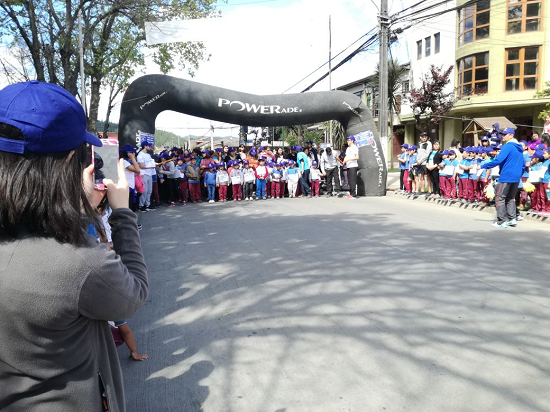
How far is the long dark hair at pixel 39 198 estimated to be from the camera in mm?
1352

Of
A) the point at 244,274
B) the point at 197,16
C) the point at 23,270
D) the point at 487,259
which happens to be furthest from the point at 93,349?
the point at 197,16

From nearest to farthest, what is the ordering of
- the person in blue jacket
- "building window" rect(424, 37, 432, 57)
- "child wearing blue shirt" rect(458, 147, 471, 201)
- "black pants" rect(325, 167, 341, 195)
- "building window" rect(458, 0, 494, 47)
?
the person in blue jacket
"child wearing blue shirt" rect(458, 147, 471, 201)
"black pants" rect(325, 167, 341, 195)
"building window" rect(458, 0, 494, 47)
"building window" rect(424, 37, 432, 57)

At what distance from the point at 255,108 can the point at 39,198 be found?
1356cm

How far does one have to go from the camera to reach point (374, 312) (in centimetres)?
448

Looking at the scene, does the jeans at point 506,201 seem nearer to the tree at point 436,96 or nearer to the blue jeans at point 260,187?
the blue jeans at point 260,187

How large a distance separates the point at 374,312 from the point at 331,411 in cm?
169

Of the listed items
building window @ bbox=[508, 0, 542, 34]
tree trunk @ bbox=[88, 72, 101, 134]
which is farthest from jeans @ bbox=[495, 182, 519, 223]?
building window @ bbox=[508, 0, 542, 34]

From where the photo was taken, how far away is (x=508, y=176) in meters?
8.91

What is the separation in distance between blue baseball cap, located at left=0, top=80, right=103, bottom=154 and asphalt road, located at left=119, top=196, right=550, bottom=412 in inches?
86.5

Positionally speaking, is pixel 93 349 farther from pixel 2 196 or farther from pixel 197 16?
pixel 197 16

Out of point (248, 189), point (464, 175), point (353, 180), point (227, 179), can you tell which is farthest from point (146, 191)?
point (464, 175)

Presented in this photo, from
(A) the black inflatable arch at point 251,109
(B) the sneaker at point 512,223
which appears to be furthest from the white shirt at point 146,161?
(B) the sneaker at point 512,223

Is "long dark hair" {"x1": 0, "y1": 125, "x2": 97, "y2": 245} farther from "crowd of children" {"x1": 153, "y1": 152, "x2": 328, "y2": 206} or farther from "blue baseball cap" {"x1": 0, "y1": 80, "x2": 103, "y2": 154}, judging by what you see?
"crowd of children" {"x1": 153, "y1": 152, "x2": 328, "y2": 206}

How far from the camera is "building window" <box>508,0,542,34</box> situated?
78.3 ft
